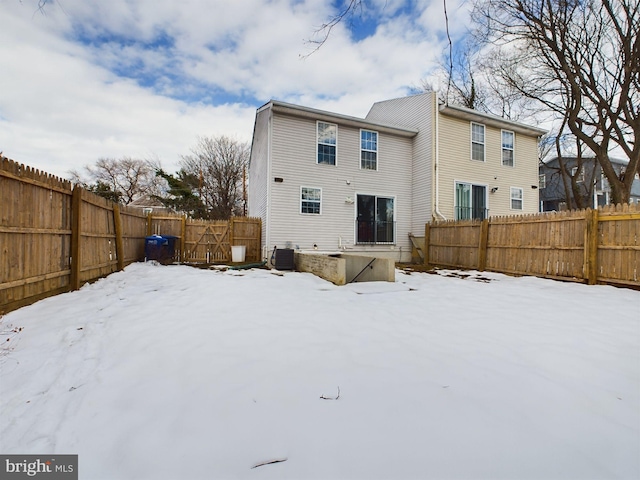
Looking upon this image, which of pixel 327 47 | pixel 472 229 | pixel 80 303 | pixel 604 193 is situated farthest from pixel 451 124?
pixel 604 193

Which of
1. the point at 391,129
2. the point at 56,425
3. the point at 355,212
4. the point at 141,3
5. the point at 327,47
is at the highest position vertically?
the point at 391,129

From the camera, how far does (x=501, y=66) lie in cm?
1378

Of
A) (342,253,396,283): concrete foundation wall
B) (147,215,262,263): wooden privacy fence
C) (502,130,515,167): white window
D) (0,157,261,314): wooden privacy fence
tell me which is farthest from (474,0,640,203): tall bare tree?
(0,157,261,314): wooden privacy fence

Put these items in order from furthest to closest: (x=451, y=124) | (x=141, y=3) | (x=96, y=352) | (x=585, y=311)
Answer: (x=451, y=124) → (x=585, y=311) → (x=141, y=3) → (x=96, y=352)

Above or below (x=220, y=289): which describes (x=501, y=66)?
above

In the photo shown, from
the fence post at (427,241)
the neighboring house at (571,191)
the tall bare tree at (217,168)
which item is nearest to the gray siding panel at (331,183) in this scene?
the fence post at (427,241)

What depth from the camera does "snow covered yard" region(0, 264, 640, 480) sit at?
142cm

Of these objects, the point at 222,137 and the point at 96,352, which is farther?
the point at 222,137

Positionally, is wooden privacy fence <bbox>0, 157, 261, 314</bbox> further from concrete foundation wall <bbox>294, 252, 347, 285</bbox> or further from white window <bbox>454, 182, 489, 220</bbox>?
white window <bbox>454, 182, 489, 220</bbox>

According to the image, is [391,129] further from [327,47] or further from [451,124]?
[327,47]

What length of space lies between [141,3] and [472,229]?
932 cm

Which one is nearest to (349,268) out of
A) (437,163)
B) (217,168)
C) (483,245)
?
(483,245)

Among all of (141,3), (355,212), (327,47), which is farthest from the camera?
(355,212)

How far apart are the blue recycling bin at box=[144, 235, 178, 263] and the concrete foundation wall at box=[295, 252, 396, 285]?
14.8 feet
